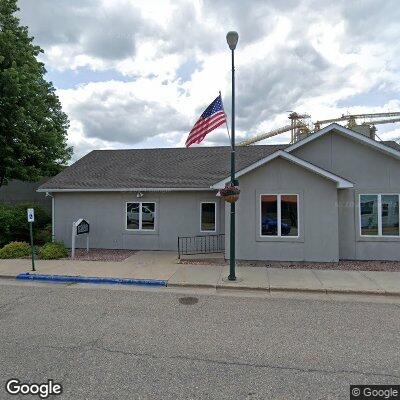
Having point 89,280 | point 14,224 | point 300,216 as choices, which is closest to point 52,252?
point 89,280

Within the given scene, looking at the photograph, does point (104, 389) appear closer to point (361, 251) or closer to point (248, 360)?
point (248, 360)

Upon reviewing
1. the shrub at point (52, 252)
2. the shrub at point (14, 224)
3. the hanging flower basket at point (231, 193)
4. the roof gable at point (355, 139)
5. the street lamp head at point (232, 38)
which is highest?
the street lamp head at point (232, 38)

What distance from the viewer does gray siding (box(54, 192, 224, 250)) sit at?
13789 mm

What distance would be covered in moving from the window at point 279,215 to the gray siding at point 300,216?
16 cm

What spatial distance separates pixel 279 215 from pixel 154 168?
7124mm

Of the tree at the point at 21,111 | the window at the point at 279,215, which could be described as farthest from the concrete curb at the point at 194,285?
the tree at the point at 21,111

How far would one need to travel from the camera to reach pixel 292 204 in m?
11.2

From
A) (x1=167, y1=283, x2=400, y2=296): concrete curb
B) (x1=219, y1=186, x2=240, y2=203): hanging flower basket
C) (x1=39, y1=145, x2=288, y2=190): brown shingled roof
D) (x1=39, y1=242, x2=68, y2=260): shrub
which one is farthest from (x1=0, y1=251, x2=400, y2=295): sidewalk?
(x1=39, y1=145, x2=288, y2=190): brown shingled roof

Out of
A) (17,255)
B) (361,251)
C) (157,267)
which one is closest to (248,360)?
(157,267)

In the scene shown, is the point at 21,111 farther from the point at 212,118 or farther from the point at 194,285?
the point at 194,285

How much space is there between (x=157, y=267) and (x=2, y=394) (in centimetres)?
680

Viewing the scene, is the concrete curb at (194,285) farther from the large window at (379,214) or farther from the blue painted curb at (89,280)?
the large window at (379,214)

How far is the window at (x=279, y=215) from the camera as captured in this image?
1123cm

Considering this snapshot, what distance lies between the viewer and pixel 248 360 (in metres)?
4.44
